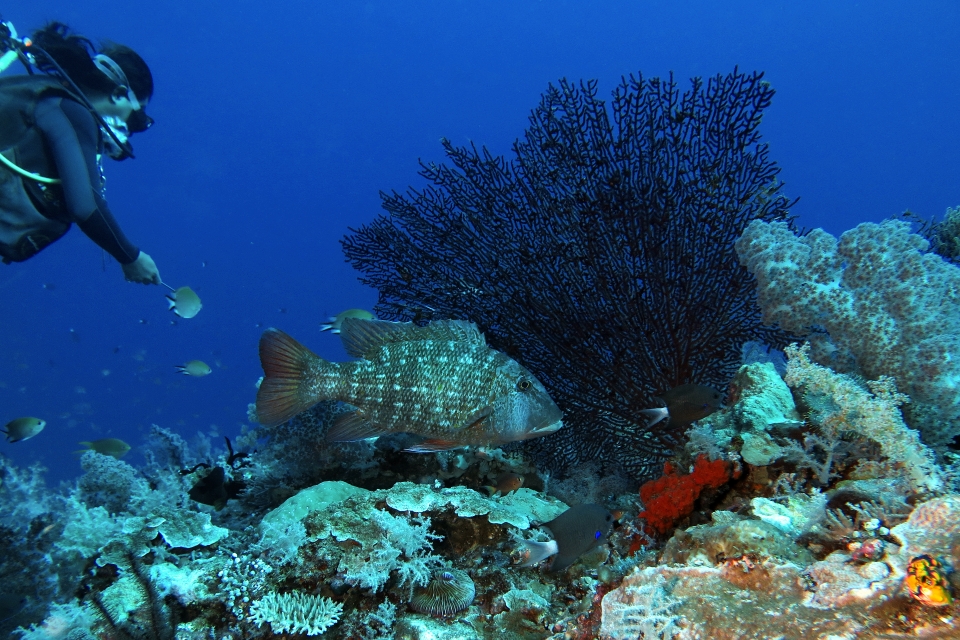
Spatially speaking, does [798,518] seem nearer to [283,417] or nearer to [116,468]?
[283,417]

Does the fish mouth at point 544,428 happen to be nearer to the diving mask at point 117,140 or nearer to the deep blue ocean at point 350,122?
the diving mask at point 117,140

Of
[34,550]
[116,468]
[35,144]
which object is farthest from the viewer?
[35,144]

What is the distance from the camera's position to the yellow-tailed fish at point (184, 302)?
8.86 meters

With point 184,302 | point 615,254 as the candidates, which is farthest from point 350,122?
point 615,254

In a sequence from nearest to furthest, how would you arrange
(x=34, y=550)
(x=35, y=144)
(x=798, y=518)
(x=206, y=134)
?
(x=798, y=518) → (x=34, y=550) → (x=35, y=144) → (x=206, y=134)

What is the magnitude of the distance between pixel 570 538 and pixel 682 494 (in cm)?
67

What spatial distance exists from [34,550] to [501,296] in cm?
385

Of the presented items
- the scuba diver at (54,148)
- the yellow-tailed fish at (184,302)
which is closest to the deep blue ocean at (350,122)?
the yellow-tailed fish at (184,302)

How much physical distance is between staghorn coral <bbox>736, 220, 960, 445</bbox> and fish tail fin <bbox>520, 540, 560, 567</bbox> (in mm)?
2364

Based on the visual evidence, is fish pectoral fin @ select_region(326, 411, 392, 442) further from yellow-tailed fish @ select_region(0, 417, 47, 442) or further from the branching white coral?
yellow-tailed fish @ select_region(0, 417, 47, 442)

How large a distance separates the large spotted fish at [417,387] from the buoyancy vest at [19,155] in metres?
3.11

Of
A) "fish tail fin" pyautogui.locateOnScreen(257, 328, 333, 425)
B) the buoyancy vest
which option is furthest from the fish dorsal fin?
the buoyancy vest

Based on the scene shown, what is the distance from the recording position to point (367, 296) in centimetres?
7825

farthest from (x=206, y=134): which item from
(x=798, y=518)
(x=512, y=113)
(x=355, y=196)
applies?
(x=798, y=518)
